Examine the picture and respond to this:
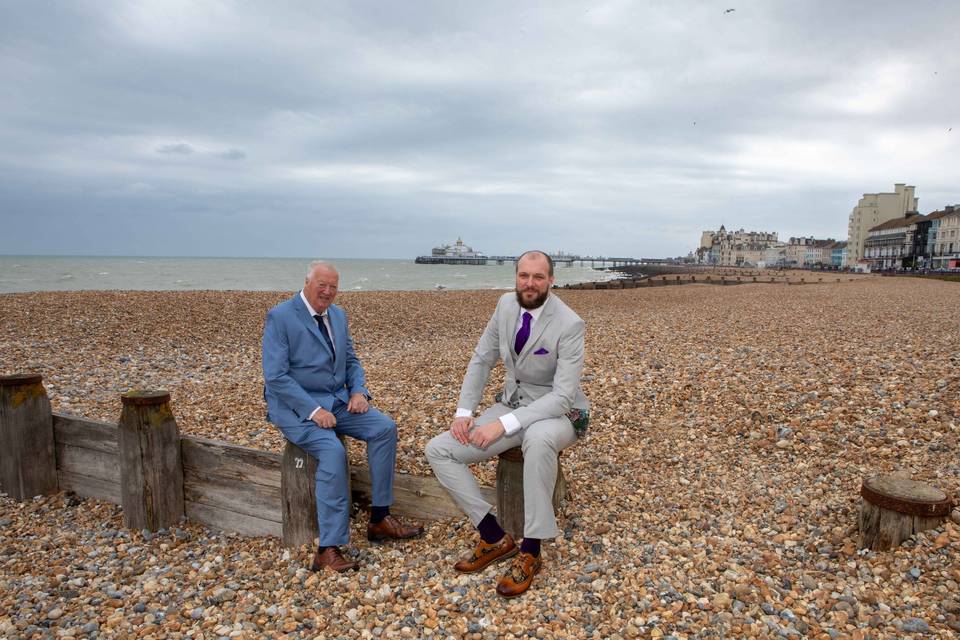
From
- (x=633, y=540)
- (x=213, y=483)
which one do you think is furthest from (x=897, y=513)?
(x=213, y=483)

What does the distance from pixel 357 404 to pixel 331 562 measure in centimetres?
108

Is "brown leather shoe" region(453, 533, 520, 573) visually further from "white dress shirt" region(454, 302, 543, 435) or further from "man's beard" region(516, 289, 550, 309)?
"man's beard" region(516, 289, 550, 309)

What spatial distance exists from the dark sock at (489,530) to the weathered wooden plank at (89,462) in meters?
3.11

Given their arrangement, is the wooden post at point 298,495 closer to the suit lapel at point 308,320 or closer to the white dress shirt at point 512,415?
the suit lapel at point 308,320

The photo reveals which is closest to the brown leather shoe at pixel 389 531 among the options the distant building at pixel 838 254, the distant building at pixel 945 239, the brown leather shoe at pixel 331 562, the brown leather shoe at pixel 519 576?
the brown leather shoe at pixel 331 562

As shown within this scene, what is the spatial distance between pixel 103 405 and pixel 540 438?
22.2 feet

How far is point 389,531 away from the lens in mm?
4258

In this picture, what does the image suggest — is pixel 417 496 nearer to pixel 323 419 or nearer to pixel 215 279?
pixel 323 419

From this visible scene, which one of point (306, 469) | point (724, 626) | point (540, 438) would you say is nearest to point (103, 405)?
point (306, 469)

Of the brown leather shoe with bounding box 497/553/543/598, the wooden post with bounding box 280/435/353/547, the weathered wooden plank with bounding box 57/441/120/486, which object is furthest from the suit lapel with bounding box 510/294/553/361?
the weathered wooden plank with bounding box 57/441/120/486

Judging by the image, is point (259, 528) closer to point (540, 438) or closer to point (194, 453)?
point (194, 453)

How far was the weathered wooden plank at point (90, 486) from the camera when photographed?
4977 millimetres

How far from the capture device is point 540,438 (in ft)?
12.6

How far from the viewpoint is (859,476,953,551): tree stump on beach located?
11.9 feet
